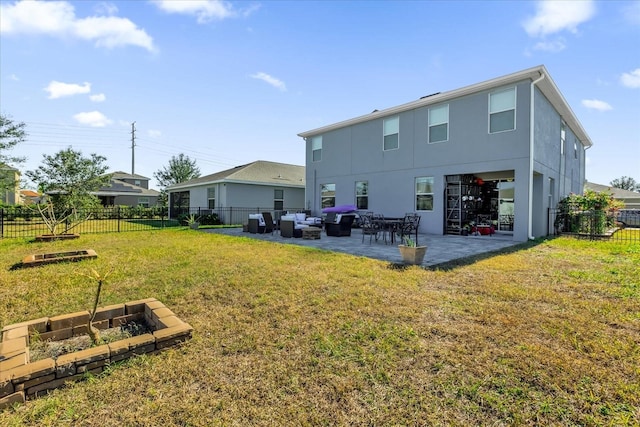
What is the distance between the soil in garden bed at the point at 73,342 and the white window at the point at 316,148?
47.7 ft

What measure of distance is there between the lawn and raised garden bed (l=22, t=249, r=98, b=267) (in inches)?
17.6

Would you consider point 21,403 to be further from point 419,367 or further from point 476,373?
point 476,373

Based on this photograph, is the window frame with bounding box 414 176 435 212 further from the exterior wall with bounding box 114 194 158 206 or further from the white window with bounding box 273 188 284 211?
the exterior wall with bounding box 114 194 158 206

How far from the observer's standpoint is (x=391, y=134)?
44.4 feet

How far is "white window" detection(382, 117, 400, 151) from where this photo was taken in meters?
13.3

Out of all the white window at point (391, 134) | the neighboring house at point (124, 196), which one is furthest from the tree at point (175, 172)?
the white window at point (391, 134)

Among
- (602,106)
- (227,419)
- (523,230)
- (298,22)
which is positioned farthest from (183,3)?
(602,106)

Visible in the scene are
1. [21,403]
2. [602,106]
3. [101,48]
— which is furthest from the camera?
[602,106]

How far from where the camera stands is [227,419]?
6.13ft

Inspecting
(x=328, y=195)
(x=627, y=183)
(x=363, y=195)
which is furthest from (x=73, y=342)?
(x=627, y=183)

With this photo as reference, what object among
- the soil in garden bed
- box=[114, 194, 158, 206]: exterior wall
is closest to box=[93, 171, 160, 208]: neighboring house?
box=[114, 194, 158, 206]: exterior wall

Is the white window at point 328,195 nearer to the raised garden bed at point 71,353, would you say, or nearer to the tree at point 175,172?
the raised garden bed at point 71,353

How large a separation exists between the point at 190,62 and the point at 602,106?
738 inches

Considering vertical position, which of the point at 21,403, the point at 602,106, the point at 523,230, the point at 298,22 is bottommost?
the point at 21,403
